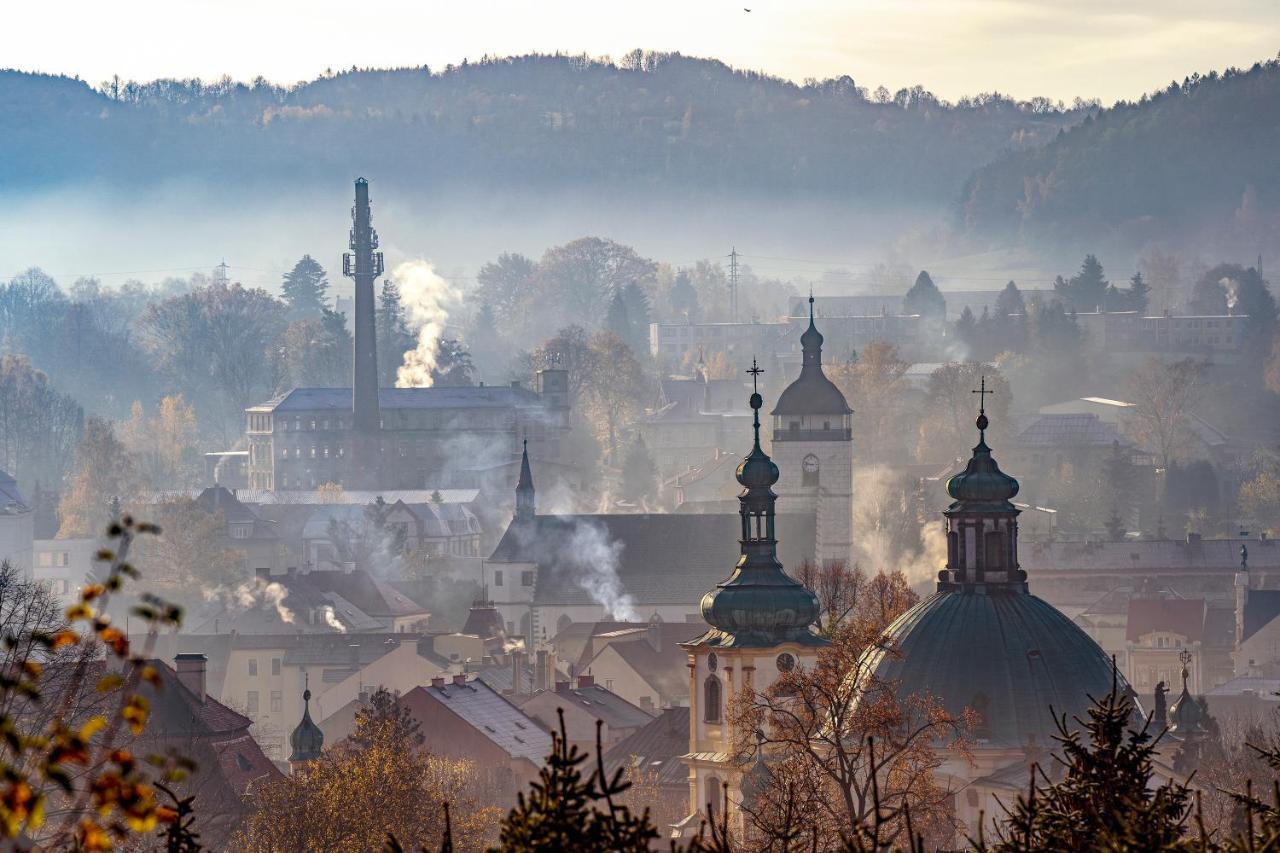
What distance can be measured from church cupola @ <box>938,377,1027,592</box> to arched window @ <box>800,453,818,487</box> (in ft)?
147

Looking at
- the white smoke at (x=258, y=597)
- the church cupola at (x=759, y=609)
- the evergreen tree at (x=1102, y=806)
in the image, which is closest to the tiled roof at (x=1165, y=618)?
the white smoke at (x=258, y=597)

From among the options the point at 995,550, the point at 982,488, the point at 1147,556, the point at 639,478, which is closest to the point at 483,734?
the point at 982,488

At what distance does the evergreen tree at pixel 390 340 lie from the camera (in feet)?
628

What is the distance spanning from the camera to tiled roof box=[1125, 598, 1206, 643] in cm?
11162

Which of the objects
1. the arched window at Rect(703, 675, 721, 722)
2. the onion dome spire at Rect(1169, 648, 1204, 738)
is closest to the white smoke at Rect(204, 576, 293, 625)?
the onion dome spire at Rect(1169, 648, 1204, 738)

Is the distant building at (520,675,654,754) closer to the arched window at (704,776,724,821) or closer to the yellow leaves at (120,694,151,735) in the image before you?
the arched window at (704,776,724,821)

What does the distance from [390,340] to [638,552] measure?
271 ft

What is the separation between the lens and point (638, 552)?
114 m

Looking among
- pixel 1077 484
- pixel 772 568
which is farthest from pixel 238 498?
pixel 772 568

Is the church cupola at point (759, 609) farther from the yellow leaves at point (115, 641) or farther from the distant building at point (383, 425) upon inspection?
the distant building at point (383, 425)

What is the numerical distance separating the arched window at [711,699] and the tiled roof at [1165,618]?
51173 millimetres

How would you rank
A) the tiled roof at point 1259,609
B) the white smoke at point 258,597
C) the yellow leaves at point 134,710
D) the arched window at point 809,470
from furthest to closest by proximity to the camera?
the white smoke at point 258,597 → the tiled roof at point 1259,609 → the arched window at point 809,470 → the yellow leaves at point 134,710

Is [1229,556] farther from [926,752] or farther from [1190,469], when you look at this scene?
[926,752]

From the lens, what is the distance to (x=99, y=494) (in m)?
153
